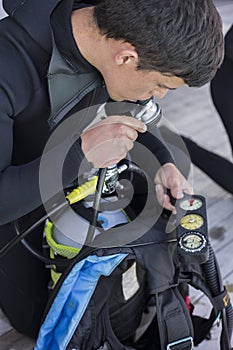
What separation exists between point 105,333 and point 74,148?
1.42 feet

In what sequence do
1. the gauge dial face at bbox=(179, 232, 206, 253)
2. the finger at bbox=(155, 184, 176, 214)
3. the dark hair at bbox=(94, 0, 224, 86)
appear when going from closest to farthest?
the dark hair at bbox=(94, 0, 224, 86), the gauge dial face at bbox=(179, 232, 206, 253), the finger at bbox=(155, 184, 176, 214)

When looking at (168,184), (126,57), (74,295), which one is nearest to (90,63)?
(126,57)

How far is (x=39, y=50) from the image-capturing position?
3.59 ft

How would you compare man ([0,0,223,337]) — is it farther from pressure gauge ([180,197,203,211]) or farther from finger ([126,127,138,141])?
pressure gauge ([180,197,203,211])

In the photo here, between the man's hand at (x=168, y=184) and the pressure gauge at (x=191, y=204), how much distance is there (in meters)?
0.02

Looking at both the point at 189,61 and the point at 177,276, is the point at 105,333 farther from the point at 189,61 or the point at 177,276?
the point at 189,61

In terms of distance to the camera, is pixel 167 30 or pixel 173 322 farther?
pixel 173 322

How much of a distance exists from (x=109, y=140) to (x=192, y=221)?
0.31 meters

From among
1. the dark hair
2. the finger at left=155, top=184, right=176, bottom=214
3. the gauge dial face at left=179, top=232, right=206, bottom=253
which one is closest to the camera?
the dark hair

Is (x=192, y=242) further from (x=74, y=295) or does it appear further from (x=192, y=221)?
(x=74, y=295)

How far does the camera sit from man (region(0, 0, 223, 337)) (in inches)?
38.8

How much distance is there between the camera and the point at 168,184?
1.31 meters

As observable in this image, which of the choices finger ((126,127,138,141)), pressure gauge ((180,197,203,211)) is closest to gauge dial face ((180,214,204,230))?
pressure gauge ((180,197,203,211))

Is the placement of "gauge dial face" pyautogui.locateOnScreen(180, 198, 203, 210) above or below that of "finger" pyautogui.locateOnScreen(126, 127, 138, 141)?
below
